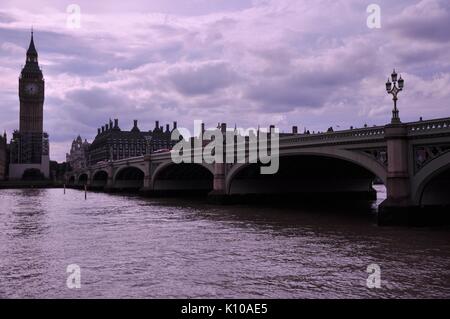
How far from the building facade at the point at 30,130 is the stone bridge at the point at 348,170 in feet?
Answer: 295

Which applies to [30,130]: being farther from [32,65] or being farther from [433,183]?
[433,183]

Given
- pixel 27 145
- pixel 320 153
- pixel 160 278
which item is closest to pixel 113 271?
pixel 160 278

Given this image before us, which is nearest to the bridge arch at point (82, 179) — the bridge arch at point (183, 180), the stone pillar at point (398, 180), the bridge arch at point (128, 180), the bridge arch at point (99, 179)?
the bridge arch at point (99, 179)

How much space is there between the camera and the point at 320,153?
99.8ft

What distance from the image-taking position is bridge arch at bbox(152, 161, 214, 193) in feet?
205

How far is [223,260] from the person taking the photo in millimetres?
15938

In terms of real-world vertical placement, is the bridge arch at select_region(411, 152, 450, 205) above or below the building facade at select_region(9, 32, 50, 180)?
below

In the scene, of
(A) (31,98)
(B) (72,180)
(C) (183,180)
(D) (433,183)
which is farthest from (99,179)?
(D) (433,183)

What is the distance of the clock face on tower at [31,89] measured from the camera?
160 m

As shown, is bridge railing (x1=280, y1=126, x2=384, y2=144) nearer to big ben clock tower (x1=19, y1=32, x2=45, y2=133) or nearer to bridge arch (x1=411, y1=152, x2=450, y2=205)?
bridge arch (x1=411, y1=152, x2=450, y2=205)

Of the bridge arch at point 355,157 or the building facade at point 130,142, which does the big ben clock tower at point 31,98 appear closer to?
the building facade at point 130,142

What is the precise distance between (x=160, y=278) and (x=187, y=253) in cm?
421

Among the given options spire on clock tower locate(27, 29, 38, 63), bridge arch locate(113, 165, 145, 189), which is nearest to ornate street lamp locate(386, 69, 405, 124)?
bridge arch locate(113, 165, 145, 189)
